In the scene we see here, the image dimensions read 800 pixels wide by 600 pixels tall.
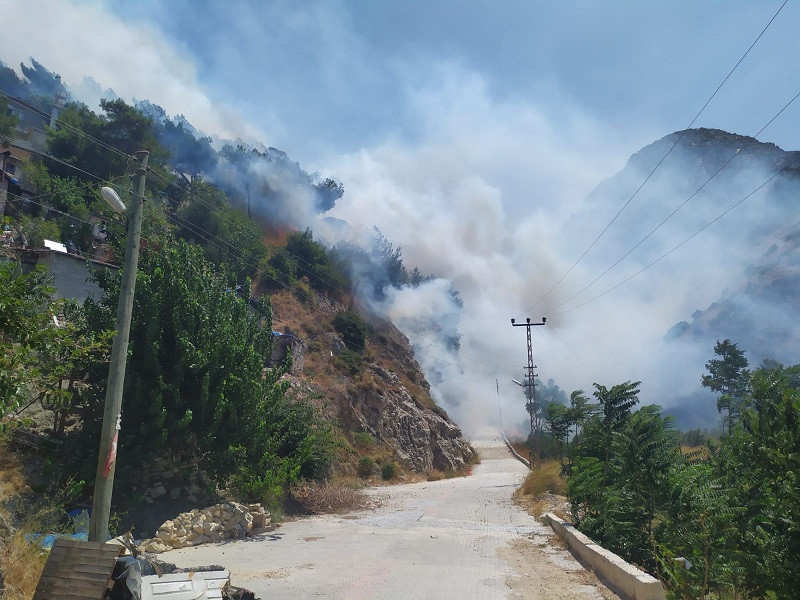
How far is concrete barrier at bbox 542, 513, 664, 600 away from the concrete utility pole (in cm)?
787

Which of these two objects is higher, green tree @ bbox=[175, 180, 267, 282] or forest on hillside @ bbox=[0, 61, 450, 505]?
green tree @ bbox=[175, 180, 267, 282]

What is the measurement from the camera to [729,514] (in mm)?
7578

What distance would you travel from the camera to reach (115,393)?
349 inches

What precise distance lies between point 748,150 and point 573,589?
16017cm

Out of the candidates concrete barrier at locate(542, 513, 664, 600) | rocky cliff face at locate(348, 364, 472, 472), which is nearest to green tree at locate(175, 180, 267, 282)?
rocky cliff face at locate(348, 364, 472, 472)

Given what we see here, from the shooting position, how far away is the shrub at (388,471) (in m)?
40.4

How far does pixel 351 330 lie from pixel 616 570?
4723cm

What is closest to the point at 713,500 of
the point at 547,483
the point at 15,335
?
the point at 15,335

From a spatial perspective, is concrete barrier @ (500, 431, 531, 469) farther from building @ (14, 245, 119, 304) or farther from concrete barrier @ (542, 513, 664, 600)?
concrete barrier @ (542, 513, 664, 600)

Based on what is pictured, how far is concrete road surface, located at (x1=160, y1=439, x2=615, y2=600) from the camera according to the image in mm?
9180

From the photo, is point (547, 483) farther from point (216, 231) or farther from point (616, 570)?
point (216, 231)

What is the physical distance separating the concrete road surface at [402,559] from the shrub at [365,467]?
1803cm

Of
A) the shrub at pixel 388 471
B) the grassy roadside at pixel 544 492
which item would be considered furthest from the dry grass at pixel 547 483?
the shrub at pixel 388 471

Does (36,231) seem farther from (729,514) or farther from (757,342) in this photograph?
(757,342)
